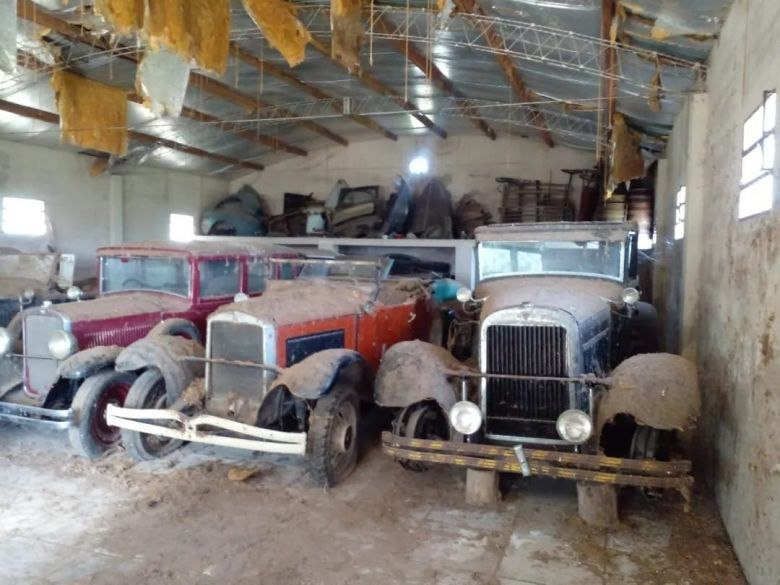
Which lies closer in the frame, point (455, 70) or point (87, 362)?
point (87, 362)

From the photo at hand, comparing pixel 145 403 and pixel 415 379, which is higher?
pixel 415 379

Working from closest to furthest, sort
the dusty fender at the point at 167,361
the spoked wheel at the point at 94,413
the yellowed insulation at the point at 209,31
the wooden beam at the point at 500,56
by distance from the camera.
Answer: the dusty fender at the point at 167,361
the spoked wheel at the point at 94,413
the yellowed insulation at the point at 209,31
the wooden beam at the point at 500,56

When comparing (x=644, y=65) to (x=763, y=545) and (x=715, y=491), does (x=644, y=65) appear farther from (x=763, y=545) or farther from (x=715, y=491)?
(x=763, y=545)

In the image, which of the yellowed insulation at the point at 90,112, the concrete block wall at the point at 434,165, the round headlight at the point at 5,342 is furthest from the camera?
the concrete block wall at the point at 434,165

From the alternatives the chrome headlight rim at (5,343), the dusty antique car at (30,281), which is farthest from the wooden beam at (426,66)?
the chrome headlight rim at (5,343)

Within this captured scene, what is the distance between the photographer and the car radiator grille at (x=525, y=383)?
14.3 ft

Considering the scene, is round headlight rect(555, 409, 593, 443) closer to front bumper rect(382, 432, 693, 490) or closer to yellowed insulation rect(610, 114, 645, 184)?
front bumper rect(382, 432, 693, 490)

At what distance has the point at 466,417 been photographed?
4188 mm

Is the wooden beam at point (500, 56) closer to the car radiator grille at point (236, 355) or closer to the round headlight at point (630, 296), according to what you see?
the round headlight at point (630, 296)

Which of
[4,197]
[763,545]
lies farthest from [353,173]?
[763,545]

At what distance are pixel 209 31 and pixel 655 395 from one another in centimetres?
504

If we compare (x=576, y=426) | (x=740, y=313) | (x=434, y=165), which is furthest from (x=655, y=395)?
(x=434, y=165)

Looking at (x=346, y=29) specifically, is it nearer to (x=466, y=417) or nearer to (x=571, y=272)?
(x=571, y=272)

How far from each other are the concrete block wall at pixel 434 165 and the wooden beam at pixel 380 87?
179 cm
